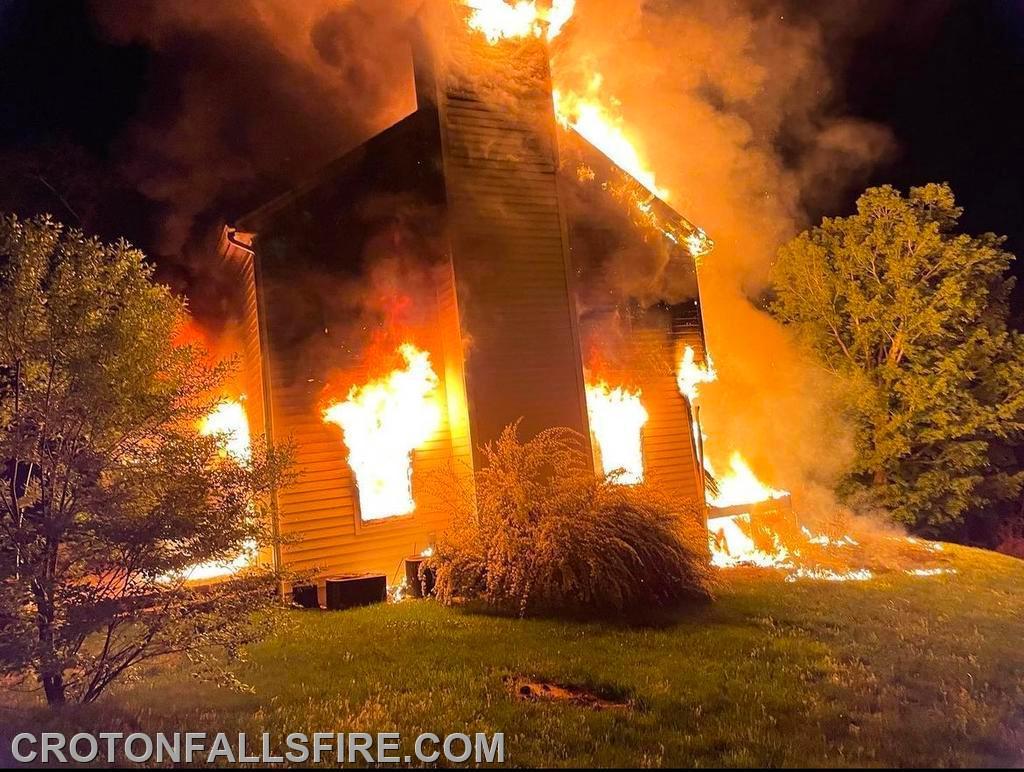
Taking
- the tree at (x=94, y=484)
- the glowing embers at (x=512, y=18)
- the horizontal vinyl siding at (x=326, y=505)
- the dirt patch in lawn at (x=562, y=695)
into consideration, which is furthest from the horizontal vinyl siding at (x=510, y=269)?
the tree at (x=94, y=484)

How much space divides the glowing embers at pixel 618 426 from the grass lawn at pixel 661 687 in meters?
4.38

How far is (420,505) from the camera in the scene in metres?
10.8

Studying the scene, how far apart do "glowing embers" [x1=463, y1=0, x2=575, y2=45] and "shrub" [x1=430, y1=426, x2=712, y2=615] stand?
7.37 meters

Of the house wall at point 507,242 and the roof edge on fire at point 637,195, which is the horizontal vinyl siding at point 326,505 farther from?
the roof edge on fire at point 637,195

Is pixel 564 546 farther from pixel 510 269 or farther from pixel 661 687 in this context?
pixel 510 269

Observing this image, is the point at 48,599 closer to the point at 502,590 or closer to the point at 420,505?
the point at 502,590

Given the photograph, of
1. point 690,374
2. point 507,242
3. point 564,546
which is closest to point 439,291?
point 507,242

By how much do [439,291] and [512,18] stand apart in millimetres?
4976

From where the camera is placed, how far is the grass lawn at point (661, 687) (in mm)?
4438

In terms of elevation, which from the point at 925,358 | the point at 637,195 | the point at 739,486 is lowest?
the point at 739,486

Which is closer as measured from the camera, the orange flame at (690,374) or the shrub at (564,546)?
the shrub at (564,546)

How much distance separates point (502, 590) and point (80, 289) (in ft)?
17.7

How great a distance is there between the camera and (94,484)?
5.00 meters

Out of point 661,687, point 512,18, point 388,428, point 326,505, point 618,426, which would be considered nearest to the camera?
point 661,687
